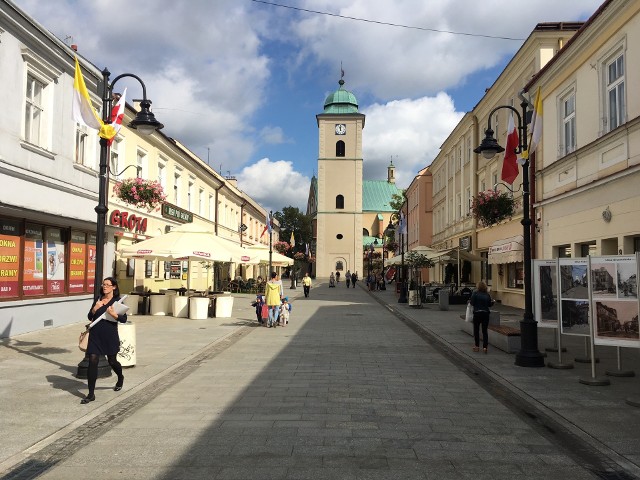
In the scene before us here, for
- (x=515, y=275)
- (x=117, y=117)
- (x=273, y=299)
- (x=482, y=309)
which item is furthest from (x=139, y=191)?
(x=515, y=275)

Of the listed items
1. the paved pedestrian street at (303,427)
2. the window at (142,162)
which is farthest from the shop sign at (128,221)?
the paved pedestrian street at (303,427)

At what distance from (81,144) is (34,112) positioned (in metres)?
2.81

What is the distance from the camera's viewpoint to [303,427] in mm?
6098

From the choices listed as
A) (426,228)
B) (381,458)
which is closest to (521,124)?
(381,458)

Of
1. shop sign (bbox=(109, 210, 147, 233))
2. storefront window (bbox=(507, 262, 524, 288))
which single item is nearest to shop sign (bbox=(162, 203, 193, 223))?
shop sign (bbox=(109, 210, 147, 233))

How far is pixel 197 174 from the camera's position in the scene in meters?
33.2

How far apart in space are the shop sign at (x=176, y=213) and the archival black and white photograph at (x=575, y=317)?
66.4 ft

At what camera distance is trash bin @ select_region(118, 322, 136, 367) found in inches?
369

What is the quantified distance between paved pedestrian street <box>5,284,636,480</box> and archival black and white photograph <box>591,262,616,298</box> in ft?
7.43

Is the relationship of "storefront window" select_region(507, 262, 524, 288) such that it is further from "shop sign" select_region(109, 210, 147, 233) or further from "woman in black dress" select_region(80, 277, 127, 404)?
"woman in black dress" select_region(80, 277, 127, 404)

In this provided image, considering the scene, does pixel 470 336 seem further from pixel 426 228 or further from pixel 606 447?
pixel 426 228

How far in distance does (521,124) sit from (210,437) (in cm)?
979

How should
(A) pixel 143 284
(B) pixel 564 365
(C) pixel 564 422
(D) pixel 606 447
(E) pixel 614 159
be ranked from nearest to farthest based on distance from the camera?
(D) pixel 606 447, (C) pixel 564 422, (B) pixel 564 365, (E) pixel 614 159, (A) pixel 143 284

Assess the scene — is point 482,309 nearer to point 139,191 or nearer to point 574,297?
point 574,297
